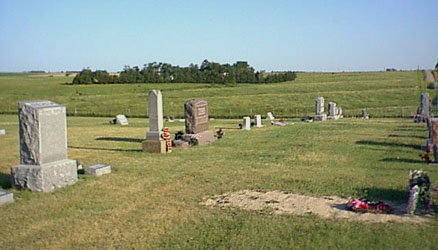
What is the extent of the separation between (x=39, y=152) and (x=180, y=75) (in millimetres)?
79340

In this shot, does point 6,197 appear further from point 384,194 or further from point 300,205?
point 384,194

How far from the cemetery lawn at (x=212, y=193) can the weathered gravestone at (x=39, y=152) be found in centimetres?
31

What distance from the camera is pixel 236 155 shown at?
15094mm

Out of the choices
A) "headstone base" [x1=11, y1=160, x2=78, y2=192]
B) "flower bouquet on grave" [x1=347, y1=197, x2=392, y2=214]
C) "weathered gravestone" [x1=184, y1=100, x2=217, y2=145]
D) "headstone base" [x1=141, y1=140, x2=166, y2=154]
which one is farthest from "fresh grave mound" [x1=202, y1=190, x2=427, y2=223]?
"weathered gravestone" [x1=184, y1=100, x2=217, y2=145]

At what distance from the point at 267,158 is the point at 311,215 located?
6.30m

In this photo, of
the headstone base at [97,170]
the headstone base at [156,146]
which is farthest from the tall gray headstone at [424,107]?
the headstone base at [97,170]

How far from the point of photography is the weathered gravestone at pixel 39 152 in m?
10.1

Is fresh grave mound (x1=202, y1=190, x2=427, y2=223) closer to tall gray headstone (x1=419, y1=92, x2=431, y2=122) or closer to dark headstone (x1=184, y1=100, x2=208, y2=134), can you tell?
dark headstone (x1=184, y1=100, x2=208, y2=134)

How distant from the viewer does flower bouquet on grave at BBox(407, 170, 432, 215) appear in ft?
25.5

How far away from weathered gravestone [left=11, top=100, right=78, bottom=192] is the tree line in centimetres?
7625

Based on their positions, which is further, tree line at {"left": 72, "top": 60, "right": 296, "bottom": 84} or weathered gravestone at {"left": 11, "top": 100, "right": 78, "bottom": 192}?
tree line at {"left": 72, "top": 60, "right": 296, "bottom": 84}

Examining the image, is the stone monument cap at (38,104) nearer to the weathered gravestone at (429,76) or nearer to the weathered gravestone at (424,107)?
the weathered gravestone at (429,76)

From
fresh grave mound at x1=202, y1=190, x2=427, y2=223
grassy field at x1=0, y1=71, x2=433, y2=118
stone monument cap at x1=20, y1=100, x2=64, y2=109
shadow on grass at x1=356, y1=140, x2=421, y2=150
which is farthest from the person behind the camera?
grassy field at x1=0, y1=71, x2=433, y2=118

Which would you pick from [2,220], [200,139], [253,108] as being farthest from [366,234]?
[253,108]
